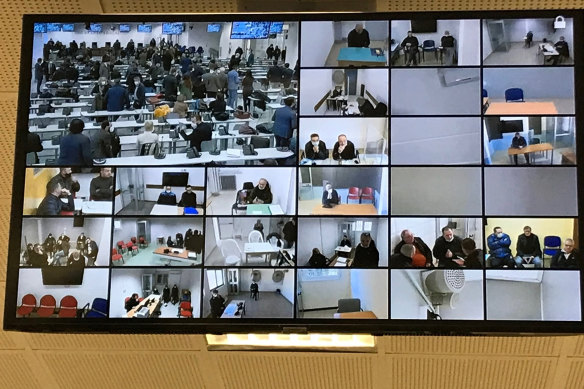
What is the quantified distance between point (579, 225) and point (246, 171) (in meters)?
1.23

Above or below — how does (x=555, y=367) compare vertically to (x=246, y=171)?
below

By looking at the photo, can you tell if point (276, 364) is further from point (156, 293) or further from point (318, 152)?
point (318, 152)

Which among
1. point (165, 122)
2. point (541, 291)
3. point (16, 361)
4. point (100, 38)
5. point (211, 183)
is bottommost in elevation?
point (16, 361)

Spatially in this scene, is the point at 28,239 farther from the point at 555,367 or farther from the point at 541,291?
the point at 555,367

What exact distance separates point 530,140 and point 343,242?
778 millimetres

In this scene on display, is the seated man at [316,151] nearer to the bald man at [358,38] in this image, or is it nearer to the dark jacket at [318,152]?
the dark jacket at [318,152]

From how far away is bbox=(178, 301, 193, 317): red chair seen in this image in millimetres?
2268

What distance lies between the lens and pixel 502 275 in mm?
2242

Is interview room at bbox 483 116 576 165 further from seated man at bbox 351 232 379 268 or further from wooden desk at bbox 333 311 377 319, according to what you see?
wooden desk at bbox 333 311 377 319

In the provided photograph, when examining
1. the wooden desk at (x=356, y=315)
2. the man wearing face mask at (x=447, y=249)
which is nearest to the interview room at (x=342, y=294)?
the wooden desk at (x=356, y=315)

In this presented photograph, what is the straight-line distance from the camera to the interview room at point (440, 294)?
2.24 metres

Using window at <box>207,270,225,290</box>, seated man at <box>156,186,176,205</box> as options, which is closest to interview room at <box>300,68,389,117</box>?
seated man at <box>156,186,176,205</box>

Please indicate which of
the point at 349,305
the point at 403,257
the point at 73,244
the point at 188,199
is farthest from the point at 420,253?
the point at 73,244

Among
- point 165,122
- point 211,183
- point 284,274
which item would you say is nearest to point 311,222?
point 284,274
